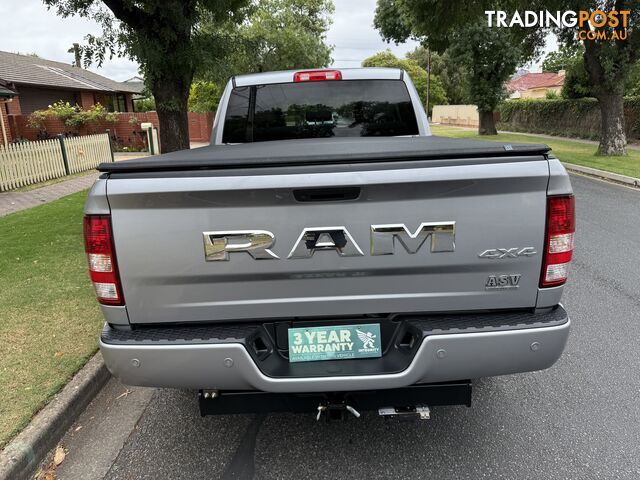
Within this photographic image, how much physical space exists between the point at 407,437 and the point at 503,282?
1217 mm

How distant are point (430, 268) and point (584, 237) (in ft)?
19.2

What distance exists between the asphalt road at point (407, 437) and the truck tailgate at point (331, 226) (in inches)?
40.8

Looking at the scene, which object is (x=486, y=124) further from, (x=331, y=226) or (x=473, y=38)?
(x=331, y=226)

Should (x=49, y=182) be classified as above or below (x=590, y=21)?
below

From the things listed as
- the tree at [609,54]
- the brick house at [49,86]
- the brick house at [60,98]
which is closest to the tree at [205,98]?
the brick house at [60,98]

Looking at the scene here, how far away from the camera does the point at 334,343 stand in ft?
7.60

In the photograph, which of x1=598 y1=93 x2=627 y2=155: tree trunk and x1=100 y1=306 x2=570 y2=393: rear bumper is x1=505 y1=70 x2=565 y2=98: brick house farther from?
x1=100 y1=306 x2=570 y2=393: rear bumper

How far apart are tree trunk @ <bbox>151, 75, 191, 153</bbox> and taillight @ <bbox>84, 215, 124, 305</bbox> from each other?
6.35 m

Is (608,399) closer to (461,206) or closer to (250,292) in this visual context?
(461,206)

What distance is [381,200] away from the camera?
2.15 meters

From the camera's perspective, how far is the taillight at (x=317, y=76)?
4238 millimetres

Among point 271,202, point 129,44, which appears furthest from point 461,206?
point 129,44

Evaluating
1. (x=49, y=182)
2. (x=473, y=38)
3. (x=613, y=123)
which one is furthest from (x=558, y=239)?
(x=473, y=38)

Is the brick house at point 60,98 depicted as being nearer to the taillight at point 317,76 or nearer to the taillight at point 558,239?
the taillight at point 317,76
